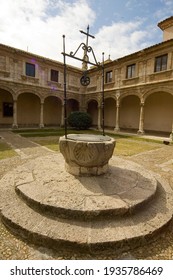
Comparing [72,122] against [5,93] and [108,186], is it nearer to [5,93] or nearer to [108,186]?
[5,93]

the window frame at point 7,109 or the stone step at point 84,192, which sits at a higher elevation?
the window frame at point 7,109

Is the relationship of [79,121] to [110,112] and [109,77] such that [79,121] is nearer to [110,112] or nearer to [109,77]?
[110,112]

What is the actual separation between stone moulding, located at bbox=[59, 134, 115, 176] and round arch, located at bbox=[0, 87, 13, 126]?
1601 cm

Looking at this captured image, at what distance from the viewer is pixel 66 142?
3381mm

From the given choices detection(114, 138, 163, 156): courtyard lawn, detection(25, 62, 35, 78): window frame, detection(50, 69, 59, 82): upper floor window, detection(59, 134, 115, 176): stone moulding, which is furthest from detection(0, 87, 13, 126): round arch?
detection(59, 134, 115, 176): stone moulding

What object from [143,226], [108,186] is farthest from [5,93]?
[143,226]

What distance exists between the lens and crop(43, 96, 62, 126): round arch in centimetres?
2027

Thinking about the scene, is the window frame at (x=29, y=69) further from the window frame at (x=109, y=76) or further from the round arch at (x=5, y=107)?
the window frame at (x=109, y=76)

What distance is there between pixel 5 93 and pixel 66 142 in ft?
53.7

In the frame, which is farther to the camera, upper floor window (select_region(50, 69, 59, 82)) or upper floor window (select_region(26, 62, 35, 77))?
upper floor window (select_region(50, 69, 59, 82))

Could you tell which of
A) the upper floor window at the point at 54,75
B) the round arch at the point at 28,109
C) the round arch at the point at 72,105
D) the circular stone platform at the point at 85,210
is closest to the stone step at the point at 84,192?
the circular stone platform at the point at 85,210

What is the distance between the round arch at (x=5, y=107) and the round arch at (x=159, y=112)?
558 inches

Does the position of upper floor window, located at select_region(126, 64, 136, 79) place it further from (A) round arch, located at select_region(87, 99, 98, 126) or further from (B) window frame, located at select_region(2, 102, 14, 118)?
(B) window frame, located at select_region(2, 102, 14, 118)

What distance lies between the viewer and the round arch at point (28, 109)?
18.1m
